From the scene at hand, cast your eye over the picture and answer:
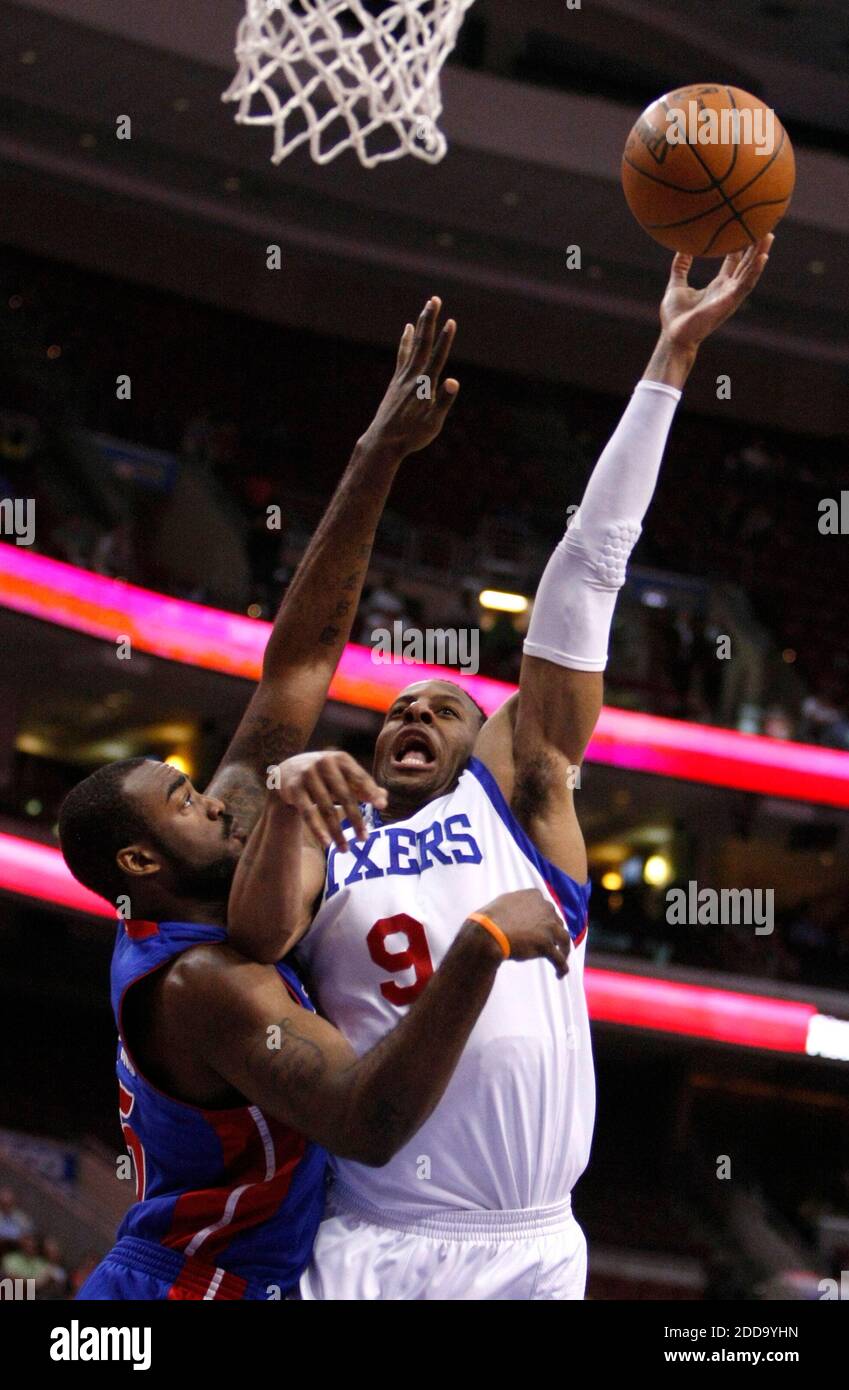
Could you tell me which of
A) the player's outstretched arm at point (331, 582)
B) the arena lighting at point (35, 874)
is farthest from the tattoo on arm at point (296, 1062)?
the arena lighting at point (35, 874)

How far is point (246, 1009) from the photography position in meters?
2.68

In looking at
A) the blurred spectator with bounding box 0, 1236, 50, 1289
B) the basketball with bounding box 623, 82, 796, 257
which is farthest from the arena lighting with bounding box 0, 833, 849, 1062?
the basketball with bounding box 623, 82, 796, 257

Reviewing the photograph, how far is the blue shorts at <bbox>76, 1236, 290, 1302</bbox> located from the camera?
2865 millimetres

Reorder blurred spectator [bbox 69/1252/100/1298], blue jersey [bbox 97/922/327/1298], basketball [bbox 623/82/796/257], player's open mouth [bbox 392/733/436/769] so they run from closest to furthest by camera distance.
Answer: blue jersey [bbox 97/922/327/1298], player's open mouth [bbox 392/733/436/769], basketball [bbox 623/82/796/257], blurred spectator [bbox 69/1252/100/1298]

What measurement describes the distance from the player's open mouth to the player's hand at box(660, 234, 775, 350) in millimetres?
950

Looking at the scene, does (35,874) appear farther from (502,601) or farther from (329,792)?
(329,792)

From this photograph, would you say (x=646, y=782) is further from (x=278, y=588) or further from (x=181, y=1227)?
(x=181, y=1227)

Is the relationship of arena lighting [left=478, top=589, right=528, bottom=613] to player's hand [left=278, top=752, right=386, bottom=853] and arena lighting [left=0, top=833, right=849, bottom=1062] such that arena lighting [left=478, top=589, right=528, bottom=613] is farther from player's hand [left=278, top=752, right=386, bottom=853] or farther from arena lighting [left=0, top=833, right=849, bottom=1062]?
player's hand [left=278, top=752, right=386, bottom=853]

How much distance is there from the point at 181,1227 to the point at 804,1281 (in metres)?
7.89

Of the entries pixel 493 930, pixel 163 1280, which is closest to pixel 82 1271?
pixel 163 1280

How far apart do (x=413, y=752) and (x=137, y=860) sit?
0.62 m

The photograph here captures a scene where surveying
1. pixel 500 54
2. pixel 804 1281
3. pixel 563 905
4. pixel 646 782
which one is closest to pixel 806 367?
pixel 500 54
